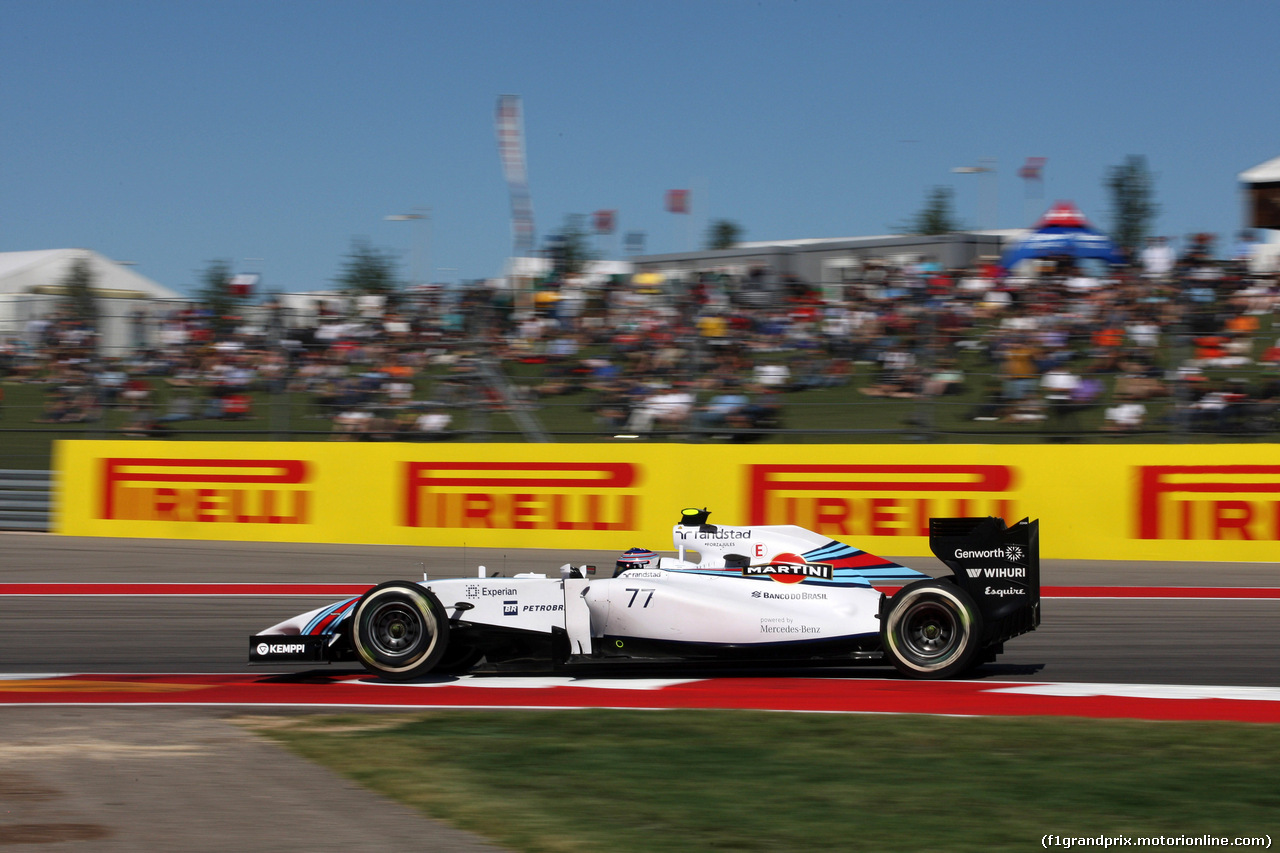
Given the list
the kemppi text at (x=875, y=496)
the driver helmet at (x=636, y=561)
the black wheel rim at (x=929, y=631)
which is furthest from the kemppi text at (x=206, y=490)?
the black wheel rim at (x=929, y=631)

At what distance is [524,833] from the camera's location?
4.04 m

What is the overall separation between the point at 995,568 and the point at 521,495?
26.1 feet

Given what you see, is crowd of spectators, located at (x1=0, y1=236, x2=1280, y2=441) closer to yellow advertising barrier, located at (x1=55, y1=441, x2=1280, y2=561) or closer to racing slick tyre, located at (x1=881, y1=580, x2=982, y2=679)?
yellow advertising barrier, located at (x1=55, y1=441, x2=1280, y2=561)

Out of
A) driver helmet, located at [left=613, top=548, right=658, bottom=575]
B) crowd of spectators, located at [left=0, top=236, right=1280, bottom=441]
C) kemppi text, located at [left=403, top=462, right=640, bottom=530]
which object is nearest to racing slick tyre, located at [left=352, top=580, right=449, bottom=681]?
driver helmet, located at [left=613, top=548, right=658, bottom=575]

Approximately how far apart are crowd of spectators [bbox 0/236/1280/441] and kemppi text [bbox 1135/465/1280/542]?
507 mm

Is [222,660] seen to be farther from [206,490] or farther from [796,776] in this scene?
[206,490]

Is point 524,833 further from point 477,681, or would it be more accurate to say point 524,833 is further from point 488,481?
point 488,481

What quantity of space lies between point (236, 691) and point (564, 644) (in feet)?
5.42

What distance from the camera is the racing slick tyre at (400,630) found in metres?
6.48

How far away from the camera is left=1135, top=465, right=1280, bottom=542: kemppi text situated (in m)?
11.7

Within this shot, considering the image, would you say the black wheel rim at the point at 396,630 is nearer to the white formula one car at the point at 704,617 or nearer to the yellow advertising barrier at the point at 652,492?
the white formula one car at the point at 704,617

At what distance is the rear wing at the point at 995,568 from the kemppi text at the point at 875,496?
5.94 meters

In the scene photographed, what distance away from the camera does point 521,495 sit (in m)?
13.8

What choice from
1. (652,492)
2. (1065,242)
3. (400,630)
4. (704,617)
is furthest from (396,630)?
(1065,242)
